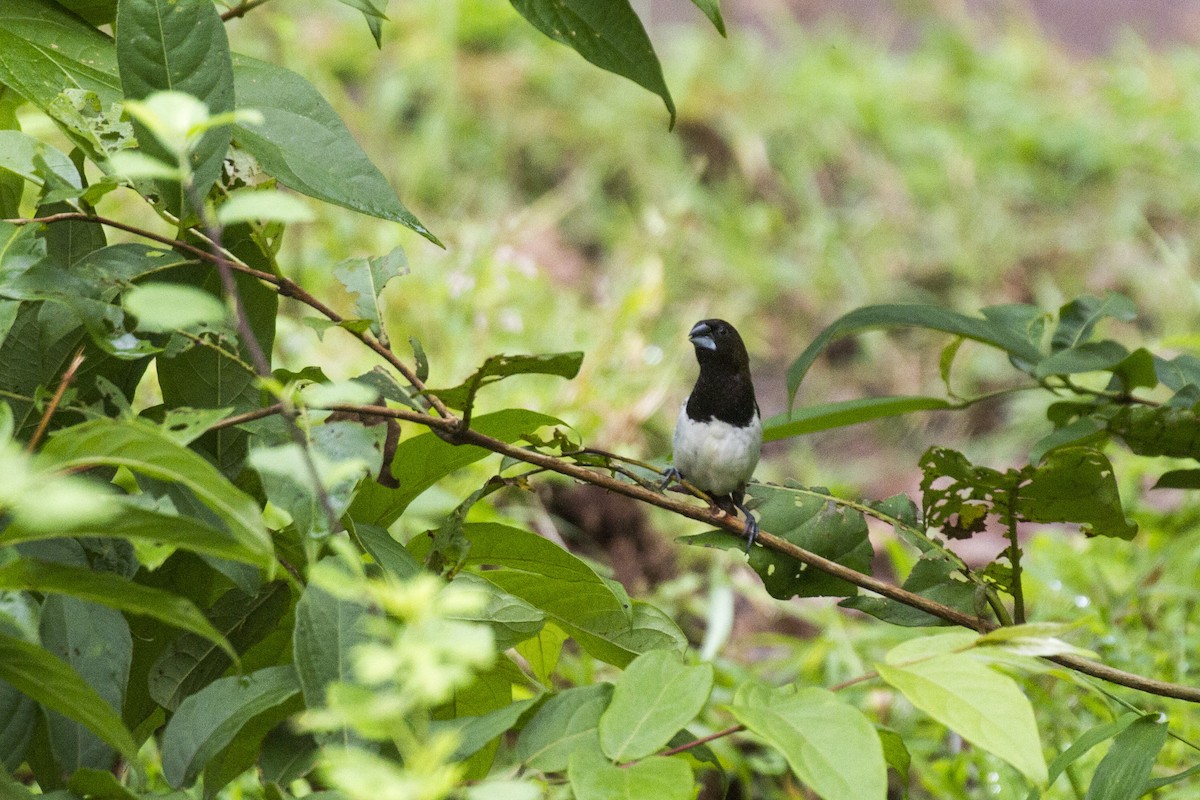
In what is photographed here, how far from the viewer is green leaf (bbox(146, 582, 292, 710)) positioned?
1.10 metres

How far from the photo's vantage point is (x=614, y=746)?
2.93ft

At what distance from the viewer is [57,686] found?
0.86 m

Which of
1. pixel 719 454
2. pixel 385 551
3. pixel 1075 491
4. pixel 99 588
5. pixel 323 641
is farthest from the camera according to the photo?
pixel 719 454

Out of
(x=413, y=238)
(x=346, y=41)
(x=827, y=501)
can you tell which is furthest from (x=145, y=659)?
(x=346, y=41)

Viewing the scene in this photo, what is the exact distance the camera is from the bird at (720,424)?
7.16 ft

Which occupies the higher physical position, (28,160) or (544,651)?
(28,160)

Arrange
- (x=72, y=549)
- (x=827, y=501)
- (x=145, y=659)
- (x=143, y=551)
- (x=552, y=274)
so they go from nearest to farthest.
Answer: (x=143, y=551)
(x=72, y=549)
(x=145, y=659)
(x=827, y=501)
(x=552, y=274)

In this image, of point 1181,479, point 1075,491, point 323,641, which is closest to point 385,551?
point 323,641

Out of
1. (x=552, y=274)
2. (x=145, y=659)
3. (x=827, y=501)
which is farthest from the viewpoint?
(x=552, y=274)

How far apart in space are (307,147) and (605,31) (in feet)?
1.07

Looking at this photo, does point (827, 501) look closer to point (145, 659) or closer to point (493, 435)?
point (493, 435)

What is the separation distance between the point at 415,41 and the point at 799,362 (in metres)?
5.45

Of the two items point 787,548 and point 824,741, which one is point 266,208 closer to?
point 824,741

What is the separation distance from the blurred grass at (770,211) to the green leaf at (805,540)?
1.59 m
